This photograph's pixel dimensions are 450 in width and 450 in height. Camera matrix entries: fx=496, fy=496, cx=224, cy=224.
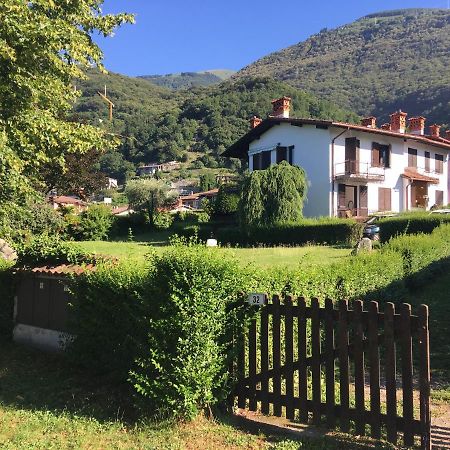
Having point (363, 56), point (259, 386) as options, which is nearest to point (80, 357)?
point (259, 386)

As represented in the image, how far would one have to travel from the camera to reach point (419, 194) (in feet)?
132

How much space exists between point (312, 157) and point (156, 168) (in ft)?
256

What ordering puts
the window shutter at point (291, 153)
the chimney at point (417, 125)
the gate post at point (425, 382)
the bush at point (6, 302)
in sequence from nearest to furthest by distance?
the gate post at point (425, 382) < the bush at point (6, 302) < the window shutter at point (291, 153) < the chimney at point (417, 125)

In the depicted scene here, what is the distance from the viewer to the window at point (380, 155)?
36219mm

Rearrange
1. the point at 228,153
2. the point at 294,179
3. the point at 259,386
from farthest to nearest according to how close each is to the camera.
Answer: the point at 228,153 < the point at 294,179 < the point at 259,386

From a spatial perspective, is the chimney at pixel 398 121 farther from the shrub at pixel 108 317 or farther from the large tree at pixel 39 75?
the shrub at pixel 108 317

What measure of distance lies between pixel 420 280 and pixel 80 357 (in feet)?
30.2

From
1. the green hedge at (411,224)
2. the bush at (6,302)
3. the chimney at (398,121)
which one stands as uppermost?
the chimney at (398,121)

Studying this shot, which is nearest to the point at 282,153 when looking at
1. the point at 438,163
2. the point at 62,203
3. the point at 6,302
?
the point at 438,163

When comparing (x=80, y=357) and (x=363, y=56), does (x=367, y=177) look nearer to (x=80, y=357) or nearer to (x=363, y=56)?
(x=80, y=357)

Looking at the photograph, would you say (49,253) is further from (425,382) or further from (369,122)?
(369,122)

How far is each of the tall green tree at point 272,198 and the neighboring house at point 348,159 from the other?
16.0 ft

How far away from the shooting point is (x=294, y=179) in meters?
30.2

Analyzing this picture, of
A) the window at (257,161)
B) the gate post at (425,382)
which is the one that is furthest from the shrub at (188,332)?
the window at (257,161)
